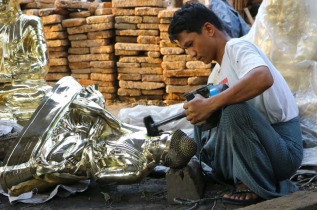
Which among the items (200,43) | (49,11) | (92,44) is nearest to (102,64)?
(92,44)

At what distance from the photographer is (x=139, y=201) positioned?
2881mm

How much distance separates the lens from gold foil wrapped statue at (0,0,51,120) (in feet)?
14.0

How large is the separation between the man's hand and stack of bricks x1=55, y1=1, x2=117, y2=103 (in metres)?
5.07

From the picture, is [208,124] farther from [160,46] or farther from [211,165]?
[160,46]

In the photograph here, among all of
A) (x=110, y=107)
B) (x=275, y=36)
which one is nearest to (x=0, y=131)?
(x=275, y=36)

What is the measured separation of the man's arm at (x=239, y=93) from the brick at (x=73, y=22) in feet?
17.6

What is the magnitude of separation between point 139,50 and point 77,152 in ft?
14.9

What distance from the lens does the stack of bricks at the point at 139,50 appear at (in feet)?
23.2

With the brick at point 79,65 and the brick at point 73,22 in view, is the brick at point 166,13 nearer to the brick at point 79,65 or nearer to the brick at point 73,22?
the brick at point 73,22

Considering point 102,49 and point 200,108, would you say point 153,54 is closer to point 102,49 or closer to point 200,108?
point 102,49

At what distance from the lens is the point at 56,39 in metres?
7.71

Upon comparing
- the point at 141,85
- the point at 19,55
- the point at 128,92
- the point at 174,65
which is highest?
the point at 19,55

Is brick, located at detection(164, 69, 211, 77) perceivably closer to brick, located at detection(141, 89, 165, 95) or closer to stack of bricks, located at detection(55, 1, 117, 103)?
brick, located at detection(141, 89, 165, 95)

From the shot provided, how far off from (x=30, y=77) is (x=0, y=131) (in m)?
1.09
